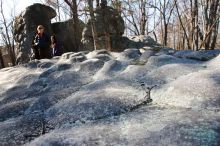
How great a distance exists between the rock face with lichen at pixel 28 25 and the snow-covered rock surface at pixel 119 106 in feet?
43.2

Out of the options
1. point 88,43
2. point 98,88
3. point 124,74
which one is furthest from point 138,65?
point 88,43

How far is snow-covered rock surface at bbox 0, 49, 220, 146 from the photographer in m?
2.05

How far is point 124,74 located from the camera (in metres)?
3.43

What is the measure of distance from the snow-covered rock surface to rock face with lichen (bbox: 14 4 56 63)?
13.2 metres

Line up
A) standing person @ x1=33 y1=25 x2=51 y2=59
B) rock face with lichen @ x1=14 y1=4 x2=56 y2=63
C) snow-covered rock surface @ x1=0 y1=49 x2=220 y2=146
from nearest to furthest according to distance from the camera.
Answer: snow-covered rock surface @ x1=0 y1=49 x2=220 y2=146, standing person @ x1=33 y1=25 x2=51 y2=59, rock face with lichen @ x1=14 y1=4 x2=56 y2=63

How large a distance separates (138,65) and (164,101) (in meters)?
1.23

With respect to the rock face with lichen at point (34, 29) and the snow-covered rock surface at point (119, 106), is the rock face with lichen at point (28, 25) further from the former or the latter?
the snow-covered rock surface at point (119, 106)

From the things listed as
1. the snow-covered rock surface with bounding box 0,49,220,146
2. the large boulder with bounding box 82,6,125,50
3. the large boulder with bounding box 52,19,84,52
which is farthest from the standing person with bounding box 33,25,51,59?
the large boulder with bounding box 52,19,84,52

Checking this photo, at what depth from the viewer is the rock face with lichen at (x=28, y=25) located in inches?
659

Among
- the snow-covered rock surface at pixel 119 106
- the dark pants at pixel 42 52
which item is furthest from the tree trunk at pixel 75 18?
the snow-covered rock surface at pixel 119 106

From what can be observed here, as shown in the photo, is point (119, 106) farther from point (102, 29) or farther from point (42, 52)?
point (102, 29)

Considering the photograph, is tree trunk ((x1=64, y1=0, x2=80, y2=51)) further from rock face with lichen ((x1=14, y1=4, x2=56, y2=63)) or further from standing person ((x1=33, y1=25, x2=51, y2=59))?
standing person ((x1=33, y1=25, x2=51, y2=59))

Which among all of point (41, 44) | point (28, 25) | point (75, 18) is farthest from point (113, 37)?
point (41, 44)

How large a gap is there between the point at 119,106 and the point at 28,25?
50.3 ft
